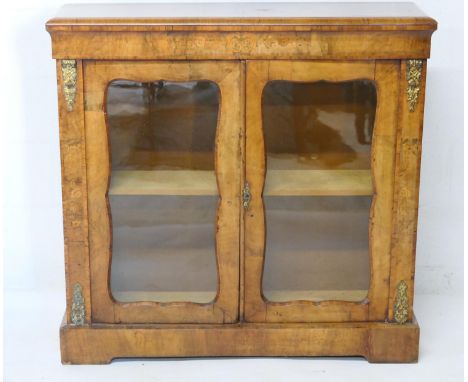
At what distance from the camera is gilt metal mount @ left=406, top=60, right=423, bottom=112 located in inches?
103

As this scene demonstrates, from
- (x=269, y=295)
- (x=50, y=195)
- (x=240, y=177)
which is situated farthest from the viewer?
(x=50, y=195)

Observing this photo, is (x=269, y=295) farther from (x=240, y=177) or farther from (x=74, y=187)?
(x=74, y=187)

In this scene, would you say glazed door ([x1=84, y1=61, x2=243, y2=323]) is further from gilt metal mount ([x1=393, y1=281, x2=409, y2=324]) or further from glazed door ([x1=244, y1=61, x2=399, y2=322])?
gilt metal mount ([x1=393, y1=281, x2=409, y2=324])

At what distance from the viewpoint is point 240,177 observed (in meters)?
2.70

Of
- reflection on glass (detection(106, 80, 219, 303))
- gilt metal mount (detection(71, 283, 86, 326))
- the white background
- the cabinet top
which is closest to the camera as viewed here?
the cabinet top

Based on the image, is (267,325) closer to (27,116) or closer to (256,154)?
(256,154)

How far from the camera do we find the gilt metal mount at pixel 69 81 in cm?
262

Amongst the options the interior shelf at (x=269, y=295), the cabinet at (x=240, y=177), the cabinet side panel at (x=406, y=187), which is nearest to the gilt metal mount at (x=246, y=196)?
the cabinet at (x=240, y=177)

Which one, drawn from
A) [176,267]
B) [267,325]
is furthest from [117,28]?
[267,325]

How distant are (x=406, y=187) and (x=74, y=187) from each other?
0.92 metres

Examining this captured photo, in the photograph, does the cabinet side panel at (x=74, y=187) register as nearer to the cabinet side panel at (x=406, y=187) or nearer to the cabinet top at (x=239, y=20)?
the cabinet top at (x=239, y=20)

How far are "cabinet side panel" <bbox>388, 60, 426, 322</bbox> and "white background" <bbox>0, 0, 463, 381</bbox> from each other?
236mm

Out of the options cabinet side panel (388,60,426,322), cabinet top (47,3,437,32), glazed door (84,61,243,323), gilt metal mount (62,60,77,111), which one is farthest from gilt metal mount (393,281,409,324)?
gilt metal mount (62,60,77,111)

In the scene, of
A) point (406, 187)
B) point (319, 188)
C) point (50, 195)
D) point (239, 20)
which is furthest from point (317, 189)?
point (50, 195)
